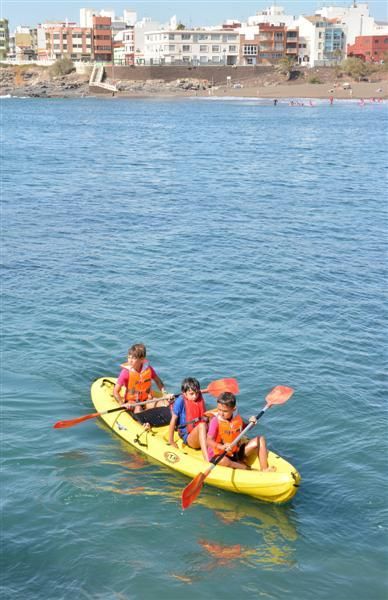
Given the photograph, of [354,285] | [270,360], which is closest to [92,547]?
[270,360]

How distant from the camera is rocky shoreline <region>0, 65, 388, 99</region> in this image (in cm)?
10656

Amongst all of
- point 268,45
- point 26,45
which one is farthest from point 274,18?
point 26,45

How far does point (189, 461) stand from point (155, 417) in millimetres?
1373

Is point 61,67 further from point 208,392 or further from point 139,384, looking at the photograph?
point 208,392

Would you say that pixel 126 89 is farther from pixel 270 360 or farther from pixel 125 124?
pixel 270 360

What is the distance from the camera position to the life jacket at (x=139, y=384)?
11039 millimetres

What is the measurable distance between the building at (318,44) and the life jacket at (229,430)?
117 metres

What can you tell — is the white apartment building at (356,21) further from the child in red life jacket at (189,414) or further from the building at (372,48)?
the child in red life jacket at (189,414)

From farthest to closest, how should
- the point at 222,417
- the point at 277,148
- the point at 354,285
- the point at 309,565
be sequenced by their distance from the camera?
the point at 277,148 < the point at 354,285 < the point at 222,417 < the point at 309,565

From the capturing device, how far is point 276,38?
11981 centimetres

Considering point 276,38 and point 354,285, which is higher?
point 276,38

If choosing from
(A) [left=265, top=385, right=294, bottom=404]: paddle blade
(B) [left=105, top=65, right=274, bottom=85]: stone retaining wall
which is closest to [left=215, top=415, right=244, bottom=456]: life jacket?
(A) [left=265, top=385, right=294, bottom=404]: paddle blade

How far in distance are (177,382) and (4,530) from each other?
16.2ft

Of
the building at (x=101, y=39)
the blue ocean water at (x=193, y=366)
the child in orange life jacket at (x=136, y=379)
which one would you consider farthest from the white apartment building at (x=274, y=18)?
the child in orange life jacket at (x=136, y=379)
